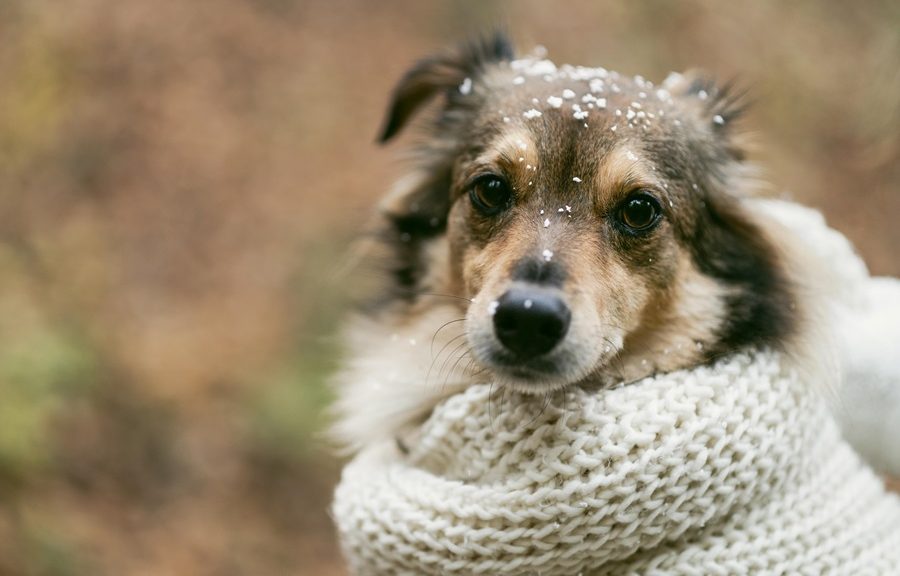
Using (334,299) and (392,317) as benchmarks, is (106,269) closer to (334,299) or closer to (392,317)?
(334,299)

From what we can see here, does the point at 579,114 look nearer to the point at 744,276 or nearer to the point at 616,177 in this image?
the point at 616,177

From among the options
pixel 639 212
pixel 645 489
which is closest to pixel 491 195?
pixel 639 212

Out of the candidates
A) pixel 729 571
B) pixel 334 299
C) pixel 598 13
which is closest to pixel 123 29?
pixel 334 299

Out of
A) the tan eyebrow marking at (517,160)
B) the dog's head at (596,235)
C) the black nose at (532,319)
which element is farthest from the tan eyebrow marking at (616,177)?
the black nose at (532,319)

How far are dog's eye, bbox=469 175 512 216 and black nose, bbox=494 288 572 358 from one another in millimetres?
436

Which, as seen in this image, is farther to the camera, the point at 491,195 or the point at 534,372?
the point at 491,195

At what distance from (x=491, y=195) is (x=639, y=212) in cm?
45

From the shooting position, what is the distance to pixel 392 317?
2.97 m

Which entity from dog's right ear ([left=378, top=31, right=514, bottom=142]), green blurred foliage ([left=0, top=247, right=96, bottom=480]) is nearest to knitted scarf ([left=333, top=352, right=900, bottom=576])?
dog's right ear ([left=378, top=31, right=514, bottom=142])

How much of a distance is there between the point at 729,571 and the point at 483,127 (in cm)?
153

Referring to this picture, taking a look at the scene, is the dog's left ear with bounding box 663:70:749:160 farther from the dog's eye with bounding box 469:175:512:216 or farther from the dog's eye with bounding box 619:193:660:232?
the dog's eye with bounding box 469:175:512:216

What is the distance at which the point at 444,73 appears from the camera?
3039 millimetres

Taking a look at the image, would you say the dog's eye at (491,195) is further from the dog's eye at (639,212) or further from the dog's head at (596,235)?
the dog's eye at (639,212)

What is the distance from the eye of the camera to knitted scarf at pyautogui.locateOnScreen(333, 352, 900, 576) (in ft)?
6.96
